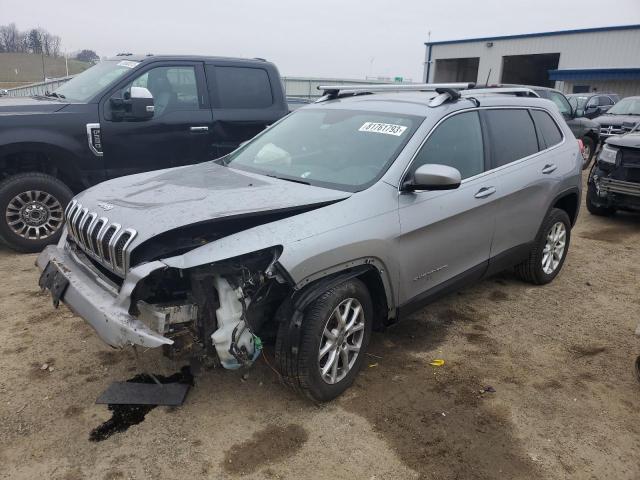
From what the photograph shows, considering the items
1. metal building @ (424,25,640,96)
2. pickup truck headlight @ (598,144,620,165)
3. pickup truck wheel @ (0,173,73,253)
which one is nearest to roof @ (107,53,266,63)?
pickup truck wheel @ (0,173,73,253)

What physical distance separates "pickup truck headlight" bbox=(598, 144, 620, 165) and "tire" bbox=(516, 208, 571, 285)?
9.59 ft

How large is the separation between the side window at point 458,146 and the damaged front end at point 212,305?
1327 millimetres

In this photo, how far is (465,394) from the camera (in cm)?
330

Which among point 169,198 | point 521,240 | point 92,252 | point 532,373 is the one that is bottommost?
point 532,373

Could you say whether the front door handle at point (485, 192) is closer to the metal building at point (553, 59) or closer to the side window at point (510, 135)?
the side window at point (510, 135)

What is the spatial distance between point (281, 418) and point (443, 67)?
39.5 m

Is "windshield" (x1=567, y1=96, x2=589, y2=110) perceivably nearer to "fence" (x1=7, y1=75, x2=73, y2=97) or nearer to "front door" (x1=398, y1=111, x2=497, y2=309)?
"front door" (x1=398, y1=111, x2=497, y2=309)

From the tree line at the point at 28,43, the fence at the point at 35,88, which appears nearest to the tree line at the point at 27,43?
the tree line at the point at 28,43

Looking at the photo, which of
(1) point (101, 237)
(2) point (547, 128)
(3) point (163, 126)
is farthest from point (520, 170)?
(3) point (163, 126)

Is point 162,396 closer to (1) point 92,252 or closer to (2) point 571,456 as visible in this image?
(1) point 92,252

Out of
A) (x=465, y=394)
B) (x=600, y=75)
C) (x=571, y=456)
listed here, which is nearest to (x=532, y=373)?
(x=465, y=394)

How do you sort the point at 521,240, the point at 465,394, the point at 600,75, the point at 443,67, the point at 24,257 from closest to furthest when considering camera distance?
the point at 465,394, the point at 521,240, the point at 24,257, the point at 600,75, the point at 443,67

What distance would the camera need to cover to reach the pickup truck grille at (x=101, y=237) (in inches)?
108

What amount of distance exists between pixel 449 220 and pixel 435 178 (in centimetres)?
55
